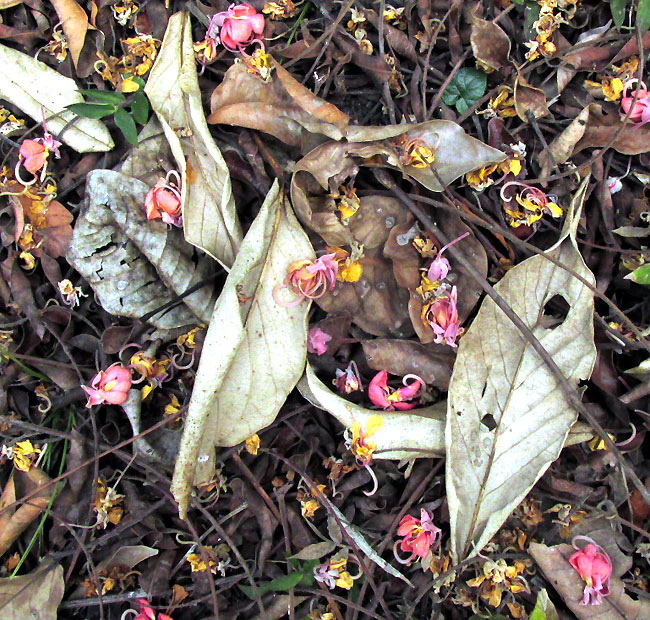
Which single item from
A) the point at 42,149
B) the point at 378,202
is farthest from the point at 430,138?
the point at 42,149

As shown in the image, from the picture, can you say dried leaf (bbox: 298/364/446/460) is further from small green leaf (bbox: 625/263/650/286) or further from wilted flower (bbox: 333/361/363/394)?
small green leaf (bbox: 625/263/650/286)

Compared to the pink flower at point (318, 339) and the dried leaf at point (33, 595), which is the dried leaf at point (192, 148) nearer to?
the pink flower at point (318, 339)

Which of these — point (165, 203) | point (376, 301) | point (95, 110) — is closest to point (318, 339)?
point (376, 301)

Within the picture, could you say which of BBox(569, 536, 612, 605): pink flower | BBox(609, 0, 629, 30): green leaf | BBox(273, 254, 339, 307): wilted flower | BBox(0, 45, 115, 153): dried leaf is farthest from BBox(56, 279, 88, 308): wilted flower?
BBox(609, 0, 629, 30): green leaf

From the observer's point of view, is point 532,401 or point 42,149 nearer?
point 532,401

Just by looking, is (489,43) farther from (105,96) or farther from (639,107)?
(105,96)

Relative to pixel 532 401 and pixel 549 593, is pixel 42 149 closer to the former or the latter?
pixel 532 401
